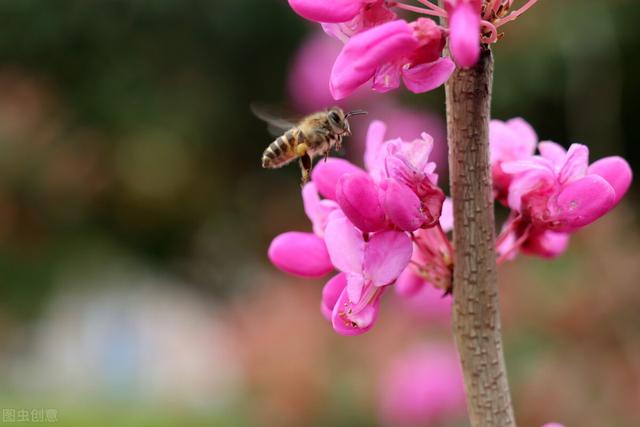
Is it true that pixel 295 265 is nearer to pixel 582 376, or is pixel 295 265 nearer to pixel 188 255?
pixel 582 376

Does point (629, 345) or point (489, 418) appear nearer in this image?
point (489, 418)

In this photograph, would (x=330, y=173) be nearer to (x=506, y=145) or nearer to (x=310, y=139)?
(x=506, y=145)

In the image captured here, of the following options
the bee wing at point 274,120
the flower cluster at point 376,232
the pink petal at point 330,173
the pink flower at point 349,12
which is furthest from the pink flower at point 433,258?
the bee wing at point 274,120

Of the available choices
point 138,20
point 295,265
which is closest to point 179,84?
point 138,20

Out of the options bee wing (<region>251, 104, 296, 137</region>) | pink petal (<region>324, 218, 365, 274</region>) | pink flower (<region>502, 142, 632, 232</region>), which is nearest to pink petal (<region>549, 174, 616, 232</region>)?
pink flower (<region>502, 142, 632, 232</region>)

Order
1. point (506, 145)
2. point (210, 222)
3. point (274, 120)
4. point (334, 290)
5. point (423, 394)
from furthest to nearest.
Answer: point (210, 222) → point (423, 394) → point (274, 120) → point (506, 145) → point (334, 290)

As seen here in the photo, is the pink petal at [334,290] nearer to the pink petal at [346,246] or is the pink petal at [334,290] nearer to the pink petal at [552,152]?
the pink petal at [346,246]

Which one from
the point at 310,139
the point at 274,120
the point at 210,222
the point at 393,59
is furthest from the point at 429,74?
the point at 210,222
